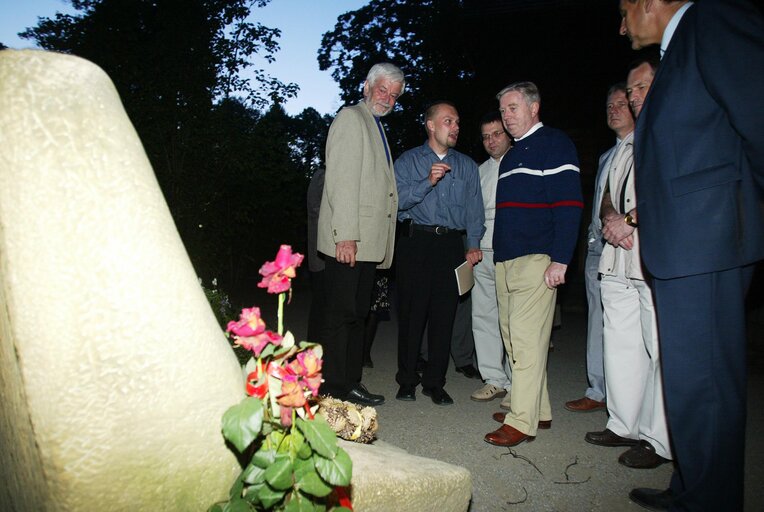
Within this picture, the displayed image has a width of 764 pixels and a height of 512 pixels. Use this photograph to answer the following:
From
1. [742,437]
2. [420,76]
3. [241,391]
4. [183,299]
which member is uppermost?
[420,76]

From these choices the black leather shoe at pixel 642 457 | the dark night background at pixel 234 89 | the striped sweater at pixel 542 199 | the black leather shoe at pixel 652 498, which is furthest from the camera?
the dark night background at pixel 234 89

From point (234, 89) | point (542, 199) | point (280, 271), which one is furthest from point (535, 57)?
point (280, 271)

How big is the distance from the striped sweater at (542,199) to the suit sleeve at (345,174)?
3.40ft

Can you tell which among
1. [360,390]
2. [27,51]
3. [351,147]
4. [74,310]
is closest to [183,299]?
[74,310]

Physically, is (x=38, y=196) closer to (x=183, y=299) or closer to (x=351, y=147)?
(x=183, y=299)

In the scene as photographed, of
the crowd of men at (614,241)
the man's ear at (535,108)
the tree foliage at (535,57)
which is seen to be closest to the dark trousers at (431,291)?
the crowd of men at (614,241)

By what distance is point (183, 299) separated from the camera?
3.79 ft

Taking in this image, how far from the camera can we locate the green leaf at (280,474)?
3.76 feet

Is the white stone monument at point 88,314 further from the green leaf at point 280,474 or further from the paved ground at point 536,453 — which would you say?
the paved ground at point 536,453

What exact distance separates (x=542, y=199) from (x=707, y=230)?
1328 millimetres

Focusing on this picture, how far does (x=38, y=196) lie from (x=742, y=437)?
2412 mm

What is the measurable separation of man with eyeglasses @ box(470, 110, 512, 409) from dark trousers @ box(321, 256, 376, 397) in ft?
→ 3.93

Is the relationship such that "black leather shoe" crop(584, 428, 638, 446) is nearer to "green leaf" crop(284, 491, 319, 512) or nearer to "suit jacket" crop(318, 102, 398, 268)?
"suit jacket" crop(318, 102, 398, 268)

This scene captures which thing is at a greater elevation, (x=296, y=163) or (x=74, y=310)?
(x=296, y=163)
